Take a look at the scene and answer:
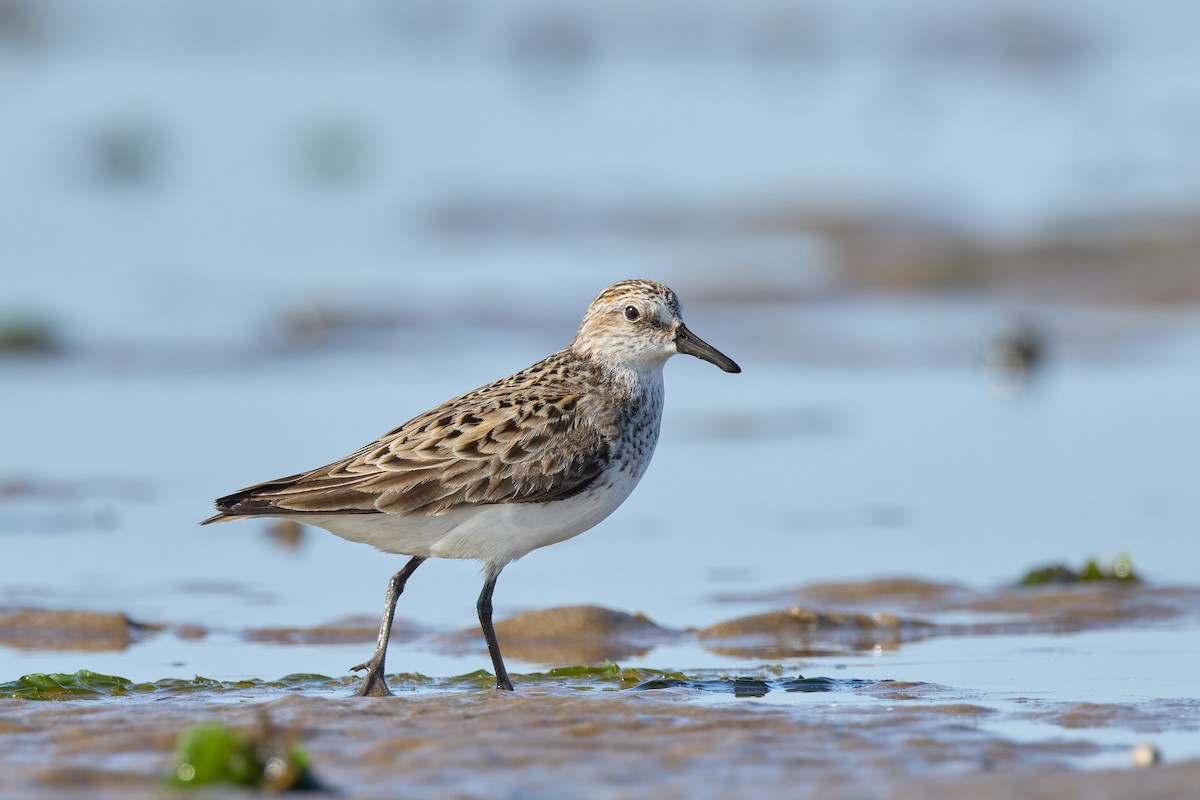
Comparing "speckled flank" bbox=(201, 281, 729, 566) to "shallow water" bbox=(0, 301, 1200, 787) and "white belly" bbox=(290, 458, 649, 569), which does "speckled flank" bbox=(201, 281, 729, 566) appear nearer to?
→ "white belly" bbox=(290, 458, 649, 569)

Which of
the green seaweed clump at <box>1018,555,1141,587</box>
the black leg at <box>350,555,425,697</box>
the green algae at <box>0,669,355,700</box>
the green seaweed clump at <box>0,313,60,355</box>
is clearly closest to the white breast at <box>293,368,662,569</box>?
the black leg at <box>350,555,425,697</box>

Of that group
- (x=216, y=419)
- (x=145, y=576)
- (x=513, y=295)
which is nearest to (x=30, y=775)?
(x=145, y=576)

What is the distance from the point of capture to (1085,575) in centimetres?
1041

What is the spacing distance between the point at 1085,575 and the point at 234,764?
18.2 feet

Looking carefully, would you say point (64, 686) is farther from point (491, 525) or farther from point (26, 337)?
point (26, 337)

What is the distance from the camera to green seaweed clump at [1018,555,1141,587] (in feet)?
34.0

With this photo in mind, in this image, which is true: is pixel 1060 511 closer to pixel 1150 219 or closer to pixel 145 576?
pixel 145 576

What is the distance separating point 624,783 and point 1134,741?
6.07 ft

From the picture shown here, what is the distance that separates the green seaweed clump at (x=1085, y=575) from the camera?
1037cm

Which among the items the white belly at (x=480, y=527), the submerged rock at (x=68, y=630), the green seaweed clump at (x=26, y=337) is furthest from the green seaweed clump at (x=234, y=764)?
the green seaweed clump at (x=26, y=337)

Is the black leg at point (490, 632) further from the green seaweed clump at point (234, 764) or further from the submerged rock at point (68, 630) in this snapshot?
the green seaweed clump at point (234, 764)

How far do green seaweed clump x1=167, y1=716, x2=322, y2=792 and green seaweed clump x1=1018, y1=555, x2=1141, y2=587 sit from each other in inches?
204

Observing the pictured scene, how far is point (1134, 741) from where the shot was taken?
702cm

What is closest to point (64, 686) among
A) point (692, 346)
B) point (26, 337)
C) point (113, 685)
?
point (113, 685)
